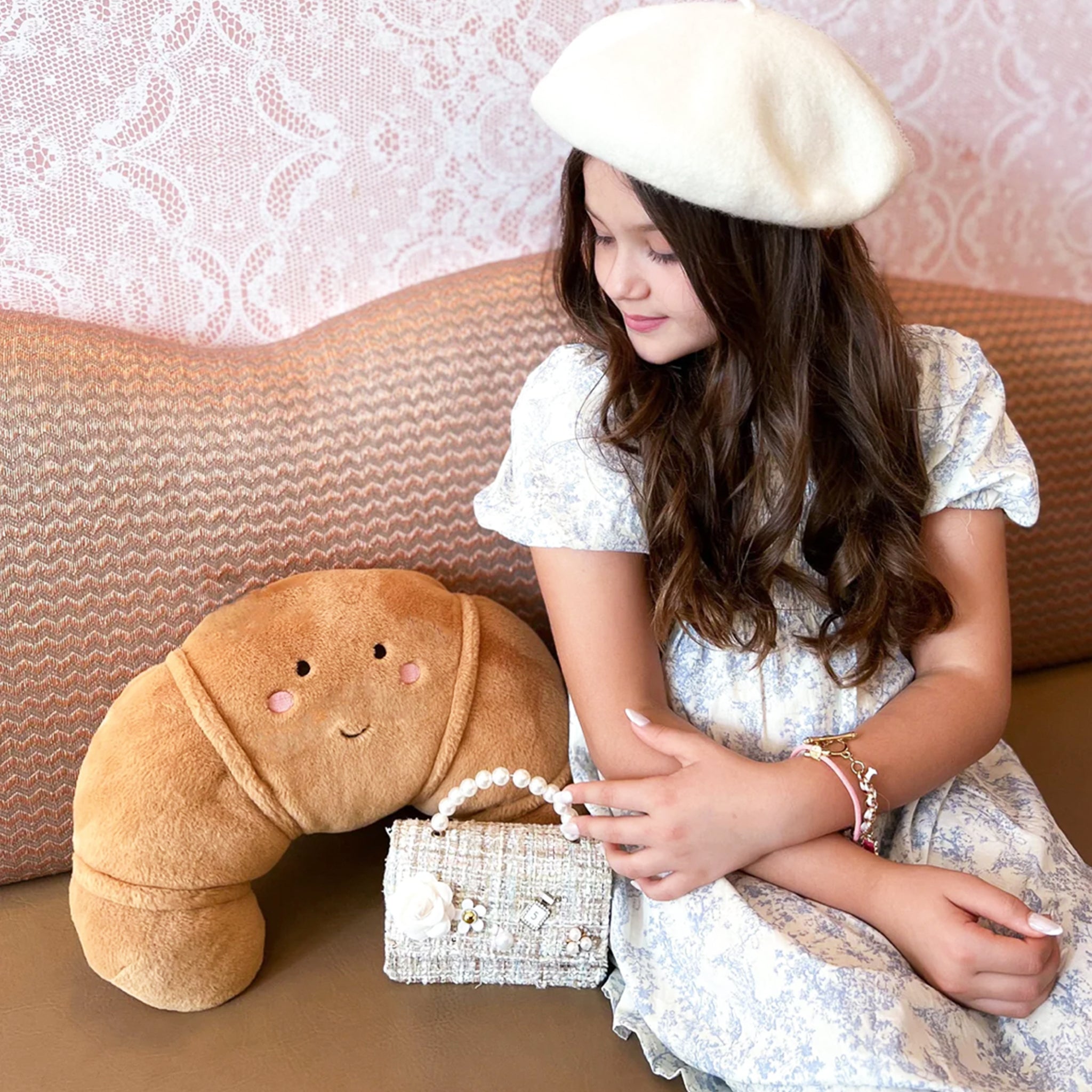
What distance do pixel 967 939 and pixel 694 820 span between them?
0.20 meters

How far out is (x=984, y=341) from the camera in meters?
1.31

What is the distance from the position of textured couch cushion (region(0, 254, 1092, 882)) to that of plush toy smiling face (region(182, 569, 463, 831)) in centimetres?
8

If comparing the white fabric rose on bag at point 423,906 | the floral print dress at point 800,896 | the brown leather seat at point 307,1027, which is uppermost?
the floral print dress at point 800,896

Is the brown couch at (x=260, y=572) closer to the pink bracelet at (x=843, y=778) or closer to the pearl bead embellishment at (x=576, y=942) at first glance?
the pearl bead embellishment at (x=576, y=942)

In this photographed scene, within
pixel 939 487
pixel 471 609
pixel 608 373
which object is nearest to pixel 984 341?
pixel 939 487

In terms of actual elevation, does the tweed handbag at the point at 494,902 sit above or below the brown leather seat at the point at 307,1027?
above

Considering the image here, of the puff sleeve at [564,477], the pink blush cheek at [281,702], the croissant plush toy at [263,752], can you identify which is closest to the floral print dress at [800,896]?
the puff sleeve at [564,477]

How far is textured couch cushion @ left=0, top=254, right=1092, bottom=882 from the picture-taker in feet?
3.28

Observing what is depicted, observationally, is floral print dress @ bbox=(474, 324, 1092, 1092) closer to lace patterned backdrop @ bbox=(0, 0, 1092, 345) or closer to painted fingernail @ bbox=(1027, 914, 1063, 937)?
painted fingernail @ bbox=(1027, 914, 1063, 937)

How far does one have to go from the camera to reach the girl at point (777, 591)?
79 centimetres

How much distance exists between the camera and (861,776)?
90 centimetres

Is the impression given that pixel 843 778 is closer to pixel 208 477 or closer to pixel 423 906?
pixel 423 906

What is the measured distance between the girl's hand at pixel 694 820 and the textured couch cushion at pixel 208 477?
330mm

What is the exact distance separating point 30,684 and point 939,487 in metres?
0.78
